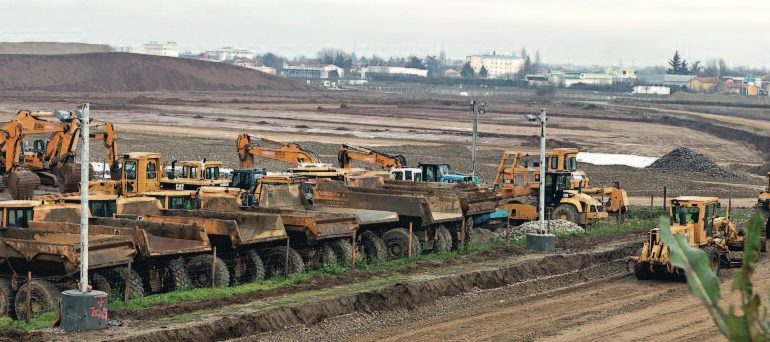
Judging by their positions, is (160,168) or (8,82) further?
(8,82)

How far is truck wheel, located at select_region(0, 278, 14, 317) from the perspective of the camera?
21250 mm

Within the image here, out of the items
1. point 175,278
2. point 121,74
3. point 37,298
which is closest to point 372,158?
point 175,278

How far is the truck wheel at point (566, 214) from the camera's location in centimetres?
3888

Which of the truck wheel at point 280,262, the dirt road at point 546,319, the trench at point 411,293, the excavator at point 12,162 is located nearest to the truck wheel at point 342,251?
the truck wheel at point 280,262

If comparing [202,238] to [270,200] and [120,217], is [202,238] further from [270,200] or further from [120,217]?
[270,200]

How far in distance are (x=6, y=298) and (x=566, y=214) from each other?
21614 millimetres

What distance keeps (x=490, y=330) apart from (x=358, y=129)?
76.5 meters

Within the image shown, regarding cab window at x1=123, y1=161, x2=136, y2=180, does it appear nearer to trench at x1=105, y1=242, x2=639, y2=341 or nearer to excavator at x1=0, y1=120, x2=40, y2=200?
excavator at x1=0, y1=120, x2=40, y2=200

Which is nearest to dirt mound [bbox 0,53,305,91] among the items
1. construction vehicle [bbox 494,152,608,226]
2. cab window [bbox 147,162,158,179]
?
cab window [bbox 147,162,158,179]

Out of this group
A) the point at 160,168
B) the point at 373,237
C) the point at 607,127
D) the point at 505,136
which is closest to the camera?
the point at 373,237

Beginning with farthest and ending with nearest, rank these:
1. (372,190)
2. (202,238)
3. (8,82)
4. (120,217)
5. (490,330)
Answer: (8,82) → (372,190) → (120,217) → (202,238) → (490,330)

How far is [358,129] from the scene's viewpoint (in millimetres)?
97062

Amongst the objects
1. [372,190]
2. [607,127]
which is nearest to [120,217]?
[372,190]

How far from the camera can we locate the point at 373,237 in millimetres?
30078
